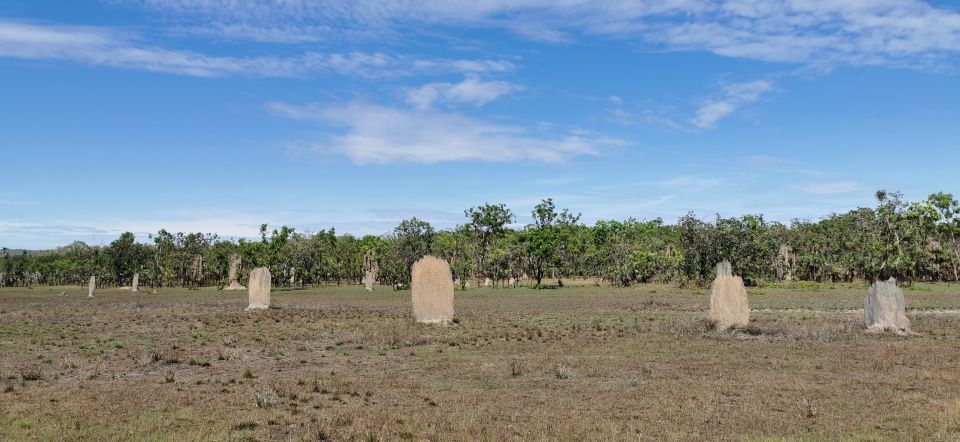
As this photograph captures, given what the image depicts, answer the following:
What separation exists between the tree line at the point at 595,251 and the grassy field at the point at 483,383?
57.7 m

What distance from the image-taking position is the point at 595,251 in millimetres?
104875

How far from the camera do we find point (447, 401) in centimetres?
1404

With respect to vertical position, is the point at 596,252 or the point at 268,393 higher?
the point at 596,252

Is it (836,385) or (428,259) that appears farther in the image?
(428,259)

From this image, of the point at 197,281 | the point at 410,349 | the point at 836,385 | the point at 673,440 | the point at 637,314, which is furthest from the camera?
the point at 197,281

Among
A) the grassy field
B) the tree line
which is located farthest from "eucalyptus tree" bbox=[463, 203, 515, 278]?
the grassy field

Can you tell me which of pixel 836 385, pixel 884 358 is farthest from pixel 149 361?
pixel 884 358

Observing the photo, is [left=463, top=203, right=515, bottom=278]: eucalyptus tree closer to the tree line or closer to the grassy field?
the tree line

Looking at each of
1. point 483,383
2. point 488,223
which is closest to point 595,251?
point 488,223

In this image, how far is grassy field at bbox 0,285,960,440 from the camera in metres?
11.6

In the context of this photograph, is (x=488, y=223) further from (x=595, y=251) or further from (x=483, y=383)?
(x=483, y=383)

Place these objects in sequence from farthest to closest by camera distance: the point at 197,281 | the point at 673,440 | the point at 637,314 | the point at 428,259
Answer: the point at 197,281
the point at 637,314
the point at 428,259
the point at 673,440

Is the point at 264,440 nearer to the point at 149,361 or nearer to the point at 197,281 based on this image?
the point at 149,361

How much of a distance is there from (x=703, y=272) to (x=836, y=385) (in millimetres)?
72332
